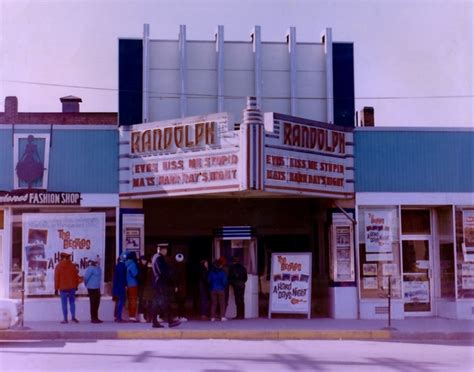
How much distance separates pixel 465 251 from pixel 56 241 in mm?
11220

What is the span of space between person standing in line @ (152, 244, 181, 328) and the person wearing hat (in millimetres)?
2543

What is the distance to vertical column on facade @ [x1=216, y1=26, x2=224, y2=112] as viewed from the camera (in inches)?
975

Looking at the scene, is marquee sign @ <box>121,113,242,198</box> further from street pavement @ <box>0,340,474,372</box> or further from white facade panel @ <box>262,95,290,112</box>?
white facade panel @ <box>262,95,290,112</box>

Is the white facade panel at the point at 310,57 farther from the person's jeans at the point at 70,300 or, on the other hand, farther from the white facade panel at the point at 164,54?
the person's jeans at the point at 70,300

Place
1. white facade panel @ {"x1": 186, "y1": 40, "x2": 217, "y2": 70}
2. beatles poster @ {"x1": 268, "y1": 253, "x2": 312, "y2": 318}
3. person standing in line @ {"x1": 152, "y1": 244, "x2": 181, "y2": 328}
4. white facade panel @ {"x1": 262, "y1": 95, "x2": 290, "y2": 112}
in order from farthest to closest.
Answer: white facade panel @ {"x1": 262, "y1": 95, "x2": 290, "y2": 112}
white facade panel @ {"x1": 186, "y1": 40, "x2": 217, "y2": 70}
beatles poster @ {"x1": 268, "y1": 253, "x2": 312, "y2": 318}
person standing in line @ {"x1": 152, "y1": 244, "x2": 181, "y2": 328}

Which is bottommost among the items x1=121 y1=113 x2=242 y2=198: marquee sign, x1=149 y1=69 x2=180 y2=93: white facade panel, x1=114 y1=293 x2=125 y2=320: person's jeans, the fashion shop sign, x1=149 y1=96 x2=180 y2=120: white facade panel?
→ x1=114 y1=293 x2=125 y2=320: person's jeans

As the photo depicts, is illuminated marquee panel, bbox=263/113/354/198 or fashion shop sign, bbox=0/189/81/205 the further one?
fashion shop sign, bbox=0/189/81/205

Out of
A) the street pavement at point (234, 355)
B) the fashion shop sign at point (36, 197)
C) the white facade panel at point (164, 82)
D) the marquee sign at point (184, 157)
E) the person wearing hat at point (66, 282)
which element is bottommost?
the street pavement at point (234, 355)

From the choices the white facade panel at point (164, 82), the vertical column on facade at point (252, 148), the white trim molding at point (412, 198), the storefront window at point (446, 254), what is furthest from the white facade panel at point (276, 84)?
the storefront window at point (446, 254)

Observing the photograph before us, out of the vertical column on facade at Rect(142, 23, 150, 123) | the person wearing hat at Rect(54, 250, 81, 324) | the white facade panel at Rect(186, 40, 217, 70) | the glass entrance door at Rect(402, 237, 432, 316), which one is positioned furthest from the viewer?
the white facade panel at Rect(186, 40, 217, 70)

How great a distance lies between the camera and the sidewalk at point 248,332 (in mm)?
17562

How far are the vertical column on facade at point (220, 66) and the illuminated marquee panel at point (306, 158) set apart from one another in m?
4.83

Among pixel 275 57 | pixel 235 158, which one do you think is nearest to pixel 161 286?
pixel 235 158

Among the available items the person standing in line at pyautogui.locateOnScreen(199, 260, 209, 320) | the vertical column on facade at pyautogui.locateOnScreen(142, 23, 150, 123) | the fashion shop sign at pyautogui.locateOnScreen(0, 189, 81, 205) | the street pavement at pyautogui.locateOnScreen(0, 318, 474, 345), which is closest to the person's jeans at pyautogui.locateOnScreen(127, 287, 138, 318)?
the street pavement at pyautogui.locateOnScreen(0, 318, 474, 345)
